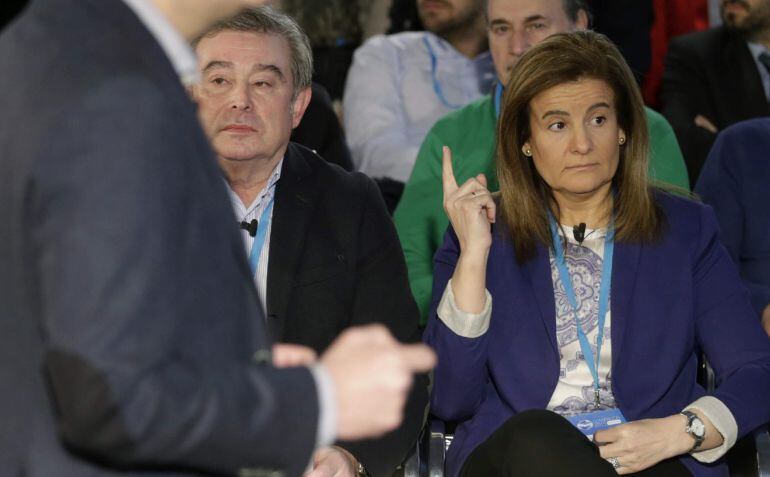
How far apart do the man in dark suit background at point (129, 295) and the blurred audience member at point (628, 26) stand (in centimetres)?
399

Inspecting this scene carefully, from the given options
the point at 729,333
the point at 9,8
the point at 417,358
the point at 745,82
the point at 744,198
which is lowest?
the point at 729,333

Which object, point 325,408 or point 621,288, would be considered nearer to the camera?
point 325,408

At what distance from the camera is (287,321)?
300 centimetres

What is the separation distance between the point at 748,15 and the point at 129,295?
3.89 m

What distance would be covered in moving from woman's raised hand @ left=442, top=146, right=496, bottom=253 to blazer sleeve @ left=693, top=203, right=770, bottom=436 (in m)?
0.55

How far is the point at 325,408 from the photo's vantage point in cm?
137

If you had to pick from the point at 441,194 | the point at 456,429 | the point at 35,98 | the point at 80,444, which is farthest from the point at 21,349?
the point at 441,194

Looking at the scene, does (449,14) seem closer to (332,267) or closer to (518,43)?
(518,43)

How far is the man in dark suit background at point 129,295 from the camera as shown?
4.14ft

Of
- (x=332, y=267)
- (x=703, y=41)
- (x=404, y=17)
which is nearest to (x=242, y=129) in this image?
(x=332, y=267)

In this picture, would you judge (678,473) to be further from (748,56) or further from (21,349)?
(748,56)

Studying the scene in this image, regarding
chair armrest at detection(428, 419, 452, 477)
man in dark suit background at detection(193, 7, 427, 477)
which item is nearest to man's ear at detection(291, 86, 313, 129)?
man in dark suit background at detection(193, 7, 427, 477)

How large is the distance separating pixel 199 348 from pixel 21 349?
0.19 meters

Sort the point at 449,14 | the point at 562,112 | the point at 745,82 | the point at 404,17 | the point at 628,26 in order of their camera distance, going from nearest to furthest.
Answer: the point at 562,112, the point at 745,82, the point at 449,14, the point at 628,26, the point at 404,17
